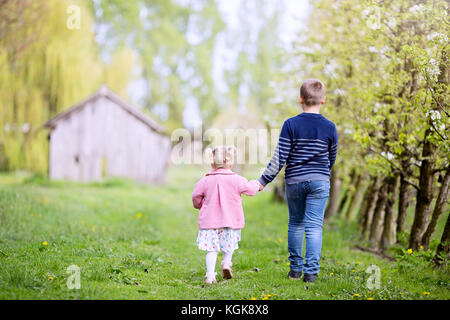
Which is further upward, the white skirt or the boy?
the boy

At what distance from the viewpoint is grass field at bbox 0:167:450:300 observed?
4508 millimetres

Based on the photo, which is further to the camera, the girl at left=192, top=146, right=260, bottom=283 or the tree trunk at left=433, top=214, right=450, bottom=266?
the tree trunk at left=433, top=214, right=450, bottom=266

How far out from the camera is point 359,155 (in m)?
8.94


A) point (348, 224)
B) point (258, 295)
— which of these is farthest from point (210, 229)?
point (348, 224)

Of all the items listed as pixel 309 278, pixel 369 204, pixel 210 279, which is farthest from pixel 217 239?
pixel 369 204

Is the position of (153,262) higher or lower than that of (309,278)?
lower

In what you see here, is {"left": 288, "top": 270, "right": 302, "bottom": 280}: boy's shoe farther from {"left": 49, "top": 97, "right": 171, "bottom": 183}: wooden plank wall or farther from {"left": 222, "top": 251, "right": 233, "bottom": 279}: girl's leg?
{"left": 49, "top": 97, "right": 171, "bottom": 183}: wooden plank wall

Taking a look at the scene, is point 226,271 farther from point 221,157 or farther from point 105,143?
point 105,143

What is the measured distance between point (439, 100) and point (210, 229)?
3.29 metres

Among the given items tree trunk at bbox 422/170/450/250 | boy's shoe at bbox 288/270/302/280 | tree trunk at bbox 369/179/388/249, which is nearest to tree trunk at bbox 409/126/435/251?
tree trunk at bbox 422/170/450/250

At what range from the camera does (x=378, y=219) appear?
8719 mm

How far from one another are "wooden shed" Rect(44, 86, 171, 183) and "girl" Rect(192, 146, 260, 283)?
18.4m

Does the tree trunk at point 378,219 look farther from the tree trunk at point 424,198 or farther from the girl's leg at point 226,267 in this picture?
the girl's leg at point 226,267

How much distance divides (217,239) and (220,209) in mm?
345
